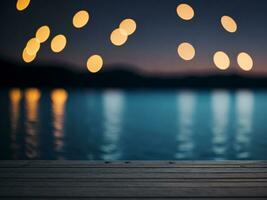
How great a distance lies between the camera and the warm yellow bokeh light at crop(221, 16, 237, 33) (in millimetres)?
4094

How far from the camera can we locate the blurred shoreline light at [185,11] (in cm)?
431

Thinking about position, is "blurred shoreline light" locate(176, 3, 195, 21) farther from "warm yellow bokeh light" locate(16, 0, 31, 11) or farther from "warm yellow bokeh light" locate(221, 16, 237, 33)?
"warm yellow bokeh light" locate(16, 0, 31, 11)

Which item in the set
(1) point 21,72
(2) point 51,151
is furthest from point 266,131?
(1) point 21,72

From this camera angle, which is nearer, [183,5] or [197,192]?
[197,192]

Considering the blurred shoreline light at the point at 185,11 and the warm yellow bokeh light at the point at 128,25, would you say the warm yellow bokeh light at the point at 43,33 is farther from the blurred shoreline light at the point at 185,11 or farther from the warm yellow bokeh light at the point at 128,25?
the blurred shoreline light at the point at 185,11

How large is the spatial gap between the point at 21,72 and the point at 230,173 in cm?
13880

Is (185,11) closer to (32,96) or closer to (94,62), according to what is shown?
(94,62)

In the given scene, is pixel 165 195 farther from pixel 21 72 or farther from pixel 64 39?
pixel 21 72

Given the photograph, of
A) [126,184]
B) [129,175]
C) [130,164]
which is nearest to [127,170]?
[129,175]

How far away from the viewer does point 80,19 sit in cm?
431

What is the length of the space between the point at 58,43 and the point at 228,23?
5.62ft

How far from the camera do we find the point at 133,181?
3924 millimetres

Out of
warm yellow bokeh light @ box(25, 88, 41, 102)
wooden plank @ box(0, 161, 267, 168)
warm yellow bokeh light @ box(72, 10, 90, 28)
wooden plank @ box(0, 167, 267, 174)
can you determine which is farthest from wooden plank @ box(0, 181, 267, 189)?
warm yellow bokeh light @ box(25, 88, 41, 102)

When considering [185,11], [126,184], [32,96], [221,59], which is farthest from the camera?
[32,96]
